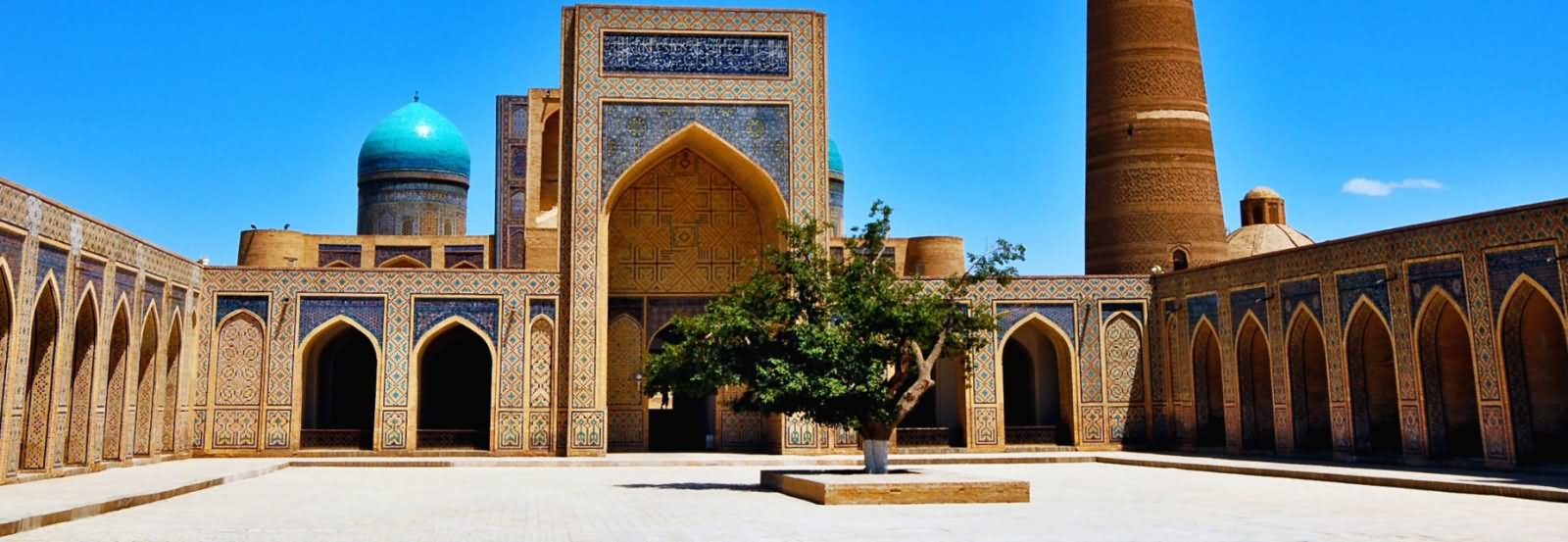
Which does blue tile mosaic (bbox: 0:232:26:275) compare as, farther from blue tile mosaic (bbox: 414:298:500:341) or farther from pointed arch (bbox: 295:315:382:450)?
blue tile mosaic (bbox: 414:298:500:341)

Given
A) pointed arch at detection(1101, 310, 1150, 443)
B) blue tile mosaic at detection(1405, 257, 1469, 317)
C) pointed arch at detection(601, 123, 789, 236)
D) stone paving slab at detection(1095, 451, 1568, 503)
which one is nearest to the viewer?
stone paving slab at detection(1095, 451, 1568, 503)

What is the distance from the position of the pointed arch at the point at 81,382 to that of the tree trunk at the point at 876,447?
764 cm

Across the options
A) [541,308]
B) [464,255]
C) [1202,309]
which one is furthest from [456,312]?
[1202,309]

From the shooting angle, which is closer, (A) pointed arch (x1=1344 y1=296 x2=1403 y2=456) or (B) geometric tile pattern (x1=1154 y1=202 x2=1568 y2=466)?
(B) geometric tile pattern (x1=1154 y1=202 x2=1568 y2=466)

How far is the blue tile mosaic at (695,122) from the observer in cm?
1772

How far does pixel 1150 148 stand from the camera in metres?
20.8

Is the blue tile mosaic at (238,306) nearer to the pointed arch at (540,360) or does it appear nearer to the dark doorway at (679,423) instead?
the pointed arch at (540,360)

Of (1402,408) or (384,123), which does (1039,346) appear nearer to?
(1402,408)

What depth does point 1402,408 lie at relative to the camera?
561 inches

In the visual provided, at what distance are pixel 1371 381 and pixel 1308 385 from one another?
0.90m

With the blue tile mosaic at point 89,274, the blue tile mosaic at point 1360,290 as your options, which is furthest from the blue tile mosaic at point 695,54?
the blue tile mosaic at point 1360,290

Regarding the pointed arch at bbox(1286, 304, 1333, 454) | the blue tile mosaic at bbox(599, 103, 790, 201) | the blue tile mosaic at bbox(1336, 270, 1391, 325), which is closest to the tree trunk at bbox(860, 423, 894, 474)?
the blue tile mosaic at bbox(1336, 270, 1391, 325)

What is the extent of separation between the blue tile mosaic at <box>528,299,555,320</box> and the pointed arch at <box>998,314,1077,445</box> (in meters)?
5.87

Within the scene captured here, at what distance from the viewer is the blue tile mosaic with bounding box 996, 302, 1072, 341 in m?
18.6
